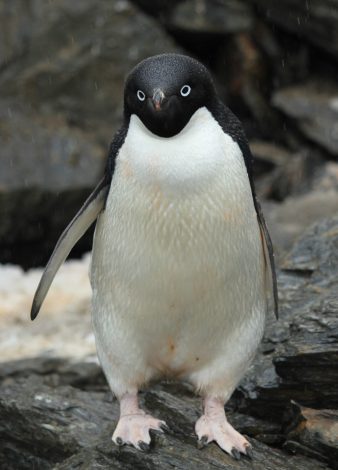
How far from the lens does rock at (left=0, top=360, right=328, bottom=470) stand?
3830mm

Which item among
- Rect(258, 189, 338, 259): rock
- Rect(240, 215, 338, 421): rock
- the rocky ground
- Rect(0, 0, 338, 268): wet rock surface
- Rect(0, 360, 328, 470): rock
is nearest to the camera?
Rect(0, 360, 328, 470): rock

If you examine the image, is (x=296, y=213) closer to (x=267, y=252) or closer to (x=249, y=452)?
(x=267, y=252)

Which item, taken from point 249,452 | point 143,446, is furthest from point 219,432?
point 143,446

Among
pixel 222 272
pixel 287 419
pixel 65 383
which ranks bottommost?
pixel 65 383

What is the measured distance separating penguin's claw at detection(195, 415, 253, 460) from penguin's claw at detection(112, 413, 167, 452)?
156mm

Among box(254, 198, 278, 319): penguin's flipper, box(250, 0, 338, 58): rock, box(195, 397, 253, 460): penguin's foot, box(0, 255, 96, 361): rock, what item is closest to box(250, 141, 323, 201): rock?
box(250, 0, 338, 58): rock

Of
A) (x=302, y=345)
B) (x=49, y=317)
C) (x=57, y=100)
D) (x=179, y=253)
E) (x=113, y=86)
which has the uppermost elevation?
(x=179, y=253)

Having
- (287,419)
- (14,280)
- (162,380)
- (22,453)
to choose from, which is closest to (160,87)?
(162,380)

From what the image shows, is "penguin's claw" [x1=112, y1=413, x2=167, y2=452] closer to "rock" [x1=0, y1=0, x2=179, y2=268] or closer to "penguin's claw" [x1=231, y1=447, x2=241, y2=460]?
"penguin's claw" [x1=231, y1=447, x2=241, y2=460]

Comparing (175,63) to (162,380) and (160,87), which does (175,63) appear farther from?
(162,380)

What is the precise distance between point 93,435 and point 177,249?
1181 mm

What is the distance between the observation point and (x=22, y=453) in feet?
15.1

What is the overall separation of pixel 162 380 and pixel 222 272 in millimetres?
626

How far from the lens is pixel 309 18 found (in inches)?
369
